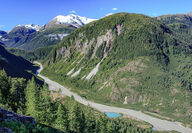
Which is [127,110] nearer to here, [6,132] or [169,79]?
[169,79]

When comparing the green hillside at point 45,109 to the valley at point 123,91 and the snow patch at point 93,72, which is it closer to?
the valley at point 123,91

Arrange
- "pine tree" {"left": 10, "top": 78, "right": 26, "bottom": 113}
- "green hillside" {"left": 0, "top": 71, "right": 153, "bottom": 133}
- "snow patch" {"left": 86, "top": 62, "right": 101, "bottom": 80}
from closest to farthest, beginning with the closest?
"green hillside" {"left": 0, "top": 71, "right": 153, "bottom": 133}
"pine tree" {"left": 10, "top": 78, "right": 26, "bottom": 113}
"snow patch" {"left": 86, "top": 62, "right": 101, "bottom": 80}

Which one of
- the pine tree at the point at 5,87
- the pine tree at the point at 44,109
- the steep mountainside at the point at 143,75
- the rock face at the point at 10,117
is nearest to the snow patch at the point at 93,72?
the steep mountainside at the point at 143,75

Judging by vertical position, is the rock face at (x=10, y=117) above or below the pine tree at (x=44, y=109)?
above

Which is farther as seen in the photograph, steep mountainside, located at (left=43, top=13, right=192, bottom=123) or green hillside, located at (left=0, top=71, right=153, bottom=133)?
steep mountainside, located at (left=43, top=13, right=192, bottom=123)

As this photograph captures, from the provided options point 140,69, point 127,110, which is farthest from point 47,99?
point 140,69

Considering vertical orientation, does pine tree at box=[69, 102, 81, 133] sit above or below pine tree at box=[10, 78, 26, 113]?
below

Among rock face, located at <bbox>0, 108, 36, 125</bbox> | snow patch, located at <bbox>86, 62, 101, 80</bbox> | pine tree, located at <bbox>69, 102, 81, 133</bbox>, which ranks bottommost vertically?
pine tree, located at <bbox>69, 102, 81, 133</bbox>

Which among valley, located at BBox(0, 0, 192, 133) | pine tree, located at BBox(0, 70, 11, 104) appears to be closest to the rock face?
valley, located at BBox(0, 0, 192, 133)

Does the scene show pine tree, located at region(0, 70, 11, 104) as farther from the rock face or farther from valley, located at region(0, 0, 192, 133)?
the rock face

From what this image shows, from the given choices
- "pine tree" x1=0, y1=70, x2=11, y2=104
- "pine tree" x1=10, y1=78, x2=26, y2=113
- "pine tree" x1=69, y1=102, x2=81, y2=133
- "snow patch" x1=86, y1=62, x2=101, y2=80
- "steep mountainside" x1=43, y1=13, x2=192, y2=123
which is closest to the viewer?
"pine tree" x1=69, y1=102, x2=81, y2=133

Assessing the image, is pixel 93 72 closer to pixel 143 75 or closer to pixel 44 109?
pixel 143 75

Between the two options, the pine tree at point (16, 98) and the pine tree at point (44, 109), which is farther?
the pine tree at point (16, 98)
